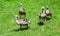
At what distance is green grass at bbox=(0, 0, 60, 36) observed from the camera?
12859mm

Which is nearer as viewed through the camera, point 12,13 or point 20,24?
point 20,24

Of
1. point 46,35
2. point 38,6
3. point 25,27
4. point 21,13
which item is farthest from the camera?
point 38,6

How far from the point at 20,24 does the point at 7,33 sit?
0.84m

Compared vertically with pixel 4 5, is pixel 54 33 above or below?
below

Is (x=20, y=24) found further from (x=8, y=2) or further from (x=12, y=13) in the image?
(x=8, y=2)

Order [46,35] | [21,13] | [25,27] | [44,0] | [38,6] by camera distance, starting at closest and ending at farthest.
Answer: [46,35], [25,27], [21,13], [38,6], [44,0]

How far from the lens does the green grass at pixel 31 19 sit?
12859 millimetres

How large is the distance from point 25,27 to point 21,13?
1408 millimetres

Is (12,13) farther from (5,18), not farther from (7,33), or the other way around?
(7,33)

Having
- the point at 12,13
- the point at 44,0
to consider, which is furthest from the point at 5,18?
the point at 44,0

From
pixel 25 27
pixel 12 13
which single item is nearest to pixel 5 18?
pixel 12 13

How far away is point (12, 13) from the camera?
15.9m

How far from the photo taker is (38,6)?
56.0ft

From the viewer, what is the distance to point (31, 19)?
14.7m
